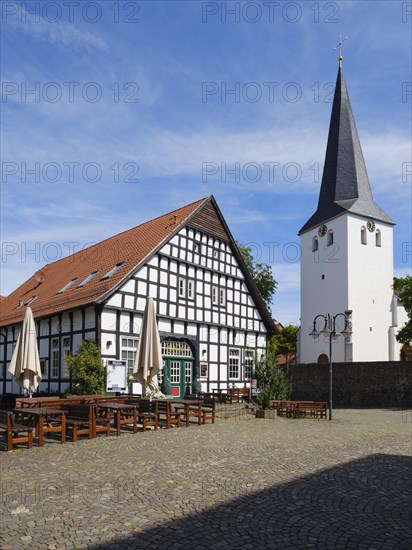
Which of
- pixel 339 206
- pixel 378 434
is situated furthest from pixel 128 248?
pixel 339 206

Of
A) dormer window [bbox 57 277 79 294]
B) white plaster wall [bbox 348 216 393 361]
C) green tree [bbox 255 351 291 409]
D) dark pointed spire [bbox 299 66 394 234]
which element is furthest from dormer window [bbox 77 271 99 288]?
dark pointed spire [bbox 299 66 394 234]

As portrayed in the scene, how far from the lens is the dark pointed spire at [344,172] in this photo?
155 feet

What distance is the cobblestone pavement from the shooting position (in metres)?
5.52

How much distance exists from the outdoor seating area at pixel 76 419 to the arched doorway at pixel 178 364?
216 inches

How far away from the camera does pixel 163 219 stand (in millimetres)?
25562

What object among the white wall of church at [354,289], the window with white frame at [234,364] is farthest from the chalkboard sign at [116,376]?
the white wall of church at [354,289]

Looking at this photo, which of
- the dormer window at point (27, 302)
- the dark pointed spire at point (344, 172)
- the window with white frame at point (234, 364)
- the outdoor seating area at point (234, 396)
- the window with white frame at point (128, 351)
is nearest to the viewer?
the window with white frame at point (128, 351)

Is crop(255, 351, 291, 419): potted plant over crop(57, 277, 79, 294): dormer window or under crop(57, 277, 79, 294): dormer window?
under

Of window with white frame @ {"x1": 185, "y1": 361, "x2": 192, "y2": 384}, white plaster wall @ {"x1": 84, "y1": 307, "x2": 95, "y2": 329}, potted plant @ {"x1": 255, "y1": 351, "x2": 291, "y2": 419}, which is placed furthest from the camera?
window with white frame @ {"x1": 185, "y1": 361, "x2": 192, "y2": 384}

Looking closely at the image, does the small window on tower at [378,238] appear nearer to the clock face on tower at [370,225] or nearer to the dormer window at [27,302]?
the clock face on tower at [370,225]

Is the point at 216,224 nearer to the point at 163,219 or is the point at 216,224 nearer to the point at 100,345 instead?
the point at 163,219

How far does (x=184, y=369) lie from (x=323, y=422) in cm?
727

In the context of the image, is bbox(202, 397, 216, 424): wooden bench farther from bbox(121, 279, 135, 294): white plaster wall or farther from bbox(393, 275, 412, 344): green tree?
bbox(393, 275, 412, 344): green tree

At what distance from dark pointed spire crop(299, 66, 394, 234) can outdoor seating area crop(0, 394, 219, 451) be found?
113 ft
